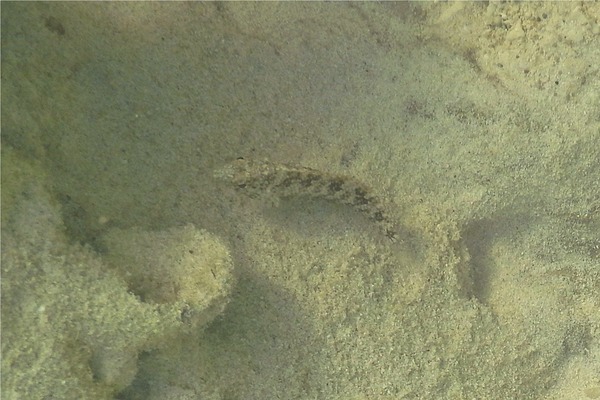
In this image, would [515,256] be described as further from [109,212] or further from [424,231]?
[109,212]

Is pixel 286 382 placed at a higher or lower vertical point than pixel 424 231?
lower

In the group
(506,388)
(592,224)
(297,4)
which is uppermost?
(297,4)

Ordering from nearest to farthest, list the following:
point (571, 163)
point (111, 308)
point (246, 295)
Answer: point (111, 308)
point (246, 295)
point (571, 163)

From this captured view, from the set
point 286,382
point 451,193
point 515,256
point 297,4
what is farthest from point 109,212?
point 515,256

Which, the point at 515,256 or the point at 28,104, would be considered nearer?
the point at 28,104

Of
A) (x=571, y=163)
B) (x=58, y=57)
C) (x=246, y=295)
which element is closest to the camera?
(x=58, y=57)

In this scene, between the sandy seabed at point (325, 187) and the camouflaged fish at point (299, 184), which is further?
the camouflaged fish at point (299, 184)
